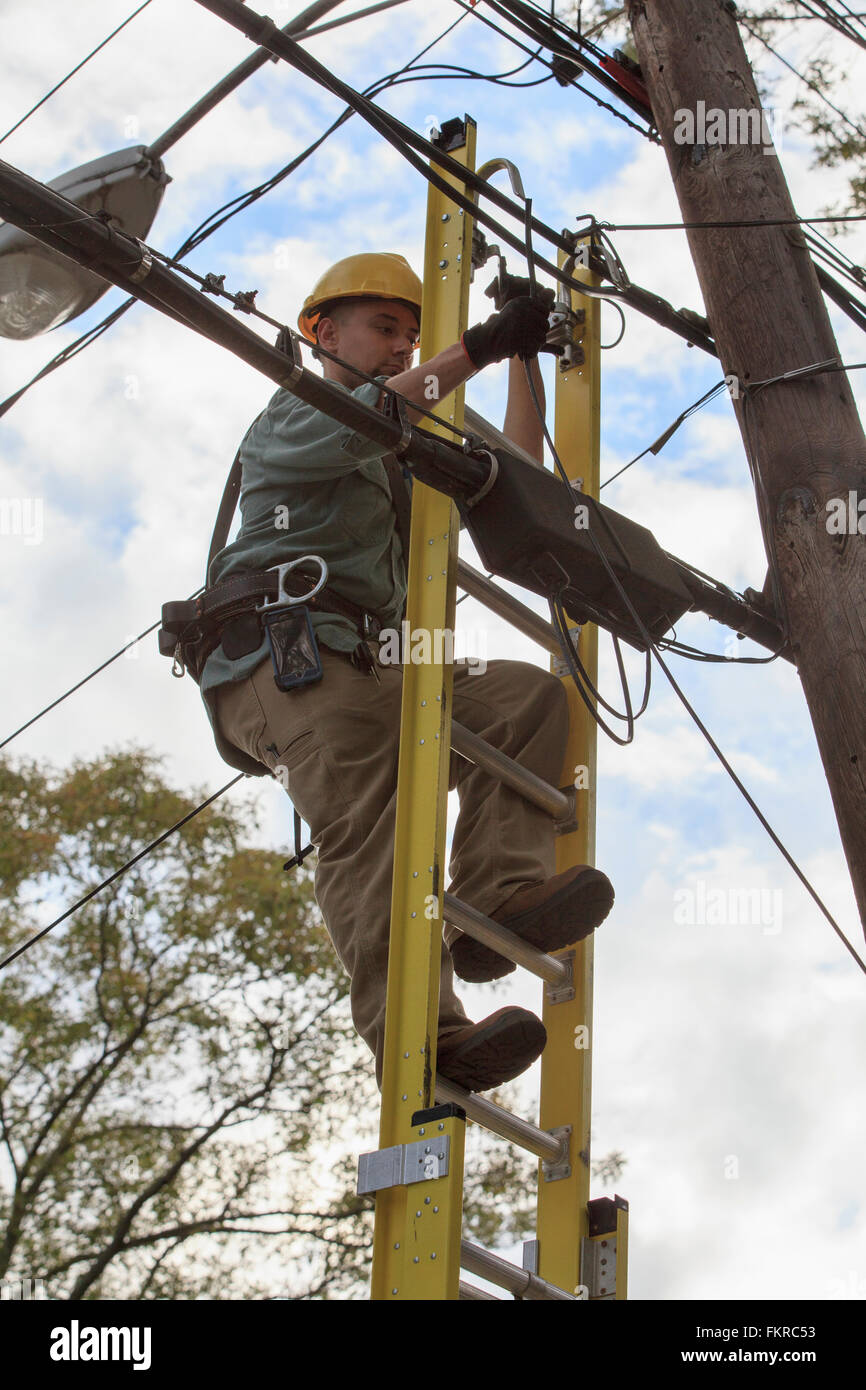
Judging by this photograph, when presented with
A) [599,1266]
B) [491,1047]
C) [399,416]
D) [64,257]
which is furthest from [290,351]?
[599,1266]

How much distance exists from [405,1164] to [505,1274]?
46cm

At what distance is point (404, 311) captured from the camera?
14.8 feet

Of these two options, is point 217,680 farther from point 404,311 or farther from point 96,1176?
point 96,1176

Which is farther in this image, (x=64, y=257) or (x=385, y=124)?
(x=385, y=124)

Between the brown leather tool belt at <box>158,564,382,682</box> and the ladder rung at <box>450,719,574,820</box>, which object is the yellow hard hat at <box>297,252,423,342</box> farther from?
the ladder rung at <box>450,719,574,820</box>

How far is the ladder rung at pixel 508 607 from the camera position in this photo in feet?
13.1

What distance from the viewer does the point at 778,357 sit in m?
3.78

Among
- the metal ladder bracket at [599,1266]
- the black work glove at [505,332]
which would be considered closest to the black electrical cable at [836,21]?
the black work glove at [505,332]

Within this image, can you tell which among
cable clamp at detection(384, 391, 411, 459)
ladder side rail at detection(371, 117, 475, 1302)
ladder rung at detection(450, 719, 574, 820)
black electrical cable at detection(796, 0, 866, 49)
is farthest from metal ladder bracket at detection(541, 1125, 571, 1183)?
black electrical cable at detection(796, 0, 866, 49)

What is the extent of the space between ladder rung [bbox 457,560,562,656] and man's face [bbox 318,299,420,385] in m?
0.77

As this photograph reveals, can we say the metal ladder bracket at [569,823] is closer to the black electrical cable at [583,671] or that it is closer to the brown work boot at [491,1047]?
the black electrical cable at [583,671]

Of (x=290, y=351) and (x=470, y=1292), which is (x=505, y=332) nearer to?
(x=290, y=351)

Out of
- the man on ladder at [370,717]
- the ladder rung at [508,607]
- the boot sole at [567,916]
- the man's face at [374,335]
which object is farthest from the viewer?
the man's face at [374,335]
